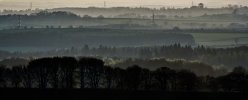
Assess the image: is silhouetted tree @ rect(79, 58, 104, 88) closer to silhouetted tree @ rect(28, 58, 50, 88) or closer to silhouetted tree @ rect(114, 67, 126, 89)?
silhouetted tree @ rect(114, 67, 126, 89)

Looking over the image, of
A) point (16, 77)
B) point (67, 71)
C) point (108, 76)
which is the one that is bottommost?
point (16, 77)

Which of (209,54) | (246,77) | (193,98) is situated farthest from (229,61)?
(193,98)

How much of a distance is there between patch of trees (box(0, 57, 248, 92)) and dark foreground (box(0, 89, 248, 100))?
53.5ft

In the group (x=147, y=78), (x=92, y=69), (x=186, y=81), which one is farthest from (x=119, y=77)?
(x=186, y=81)

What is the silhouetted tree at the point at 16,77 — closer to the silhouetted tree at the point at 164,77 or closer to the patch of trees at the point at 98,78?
the patch of trees at the point at 98,78

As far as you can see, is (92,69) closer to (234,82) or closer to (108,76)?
(108,76)

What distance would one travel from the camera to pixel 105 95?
217 feet

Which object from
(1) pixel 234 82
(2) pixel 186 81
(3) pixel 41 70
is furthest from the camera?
(3) pixel 41 70

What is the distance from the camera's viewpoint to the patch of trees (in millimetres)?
85750

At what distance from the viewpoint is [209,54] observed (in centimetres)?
18675

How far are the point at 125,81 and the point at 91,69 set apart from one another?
290 inches

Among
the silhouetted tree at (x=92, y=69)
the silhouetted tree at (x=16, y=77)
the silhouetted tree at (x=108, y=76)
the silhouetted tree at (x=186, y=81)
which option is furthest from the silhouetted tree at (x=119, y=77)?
the silhouetted tree at (x=16, y=77)

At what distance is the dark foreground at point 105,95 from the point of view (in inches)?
2571

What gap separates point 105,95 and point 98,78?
23.2 metres
